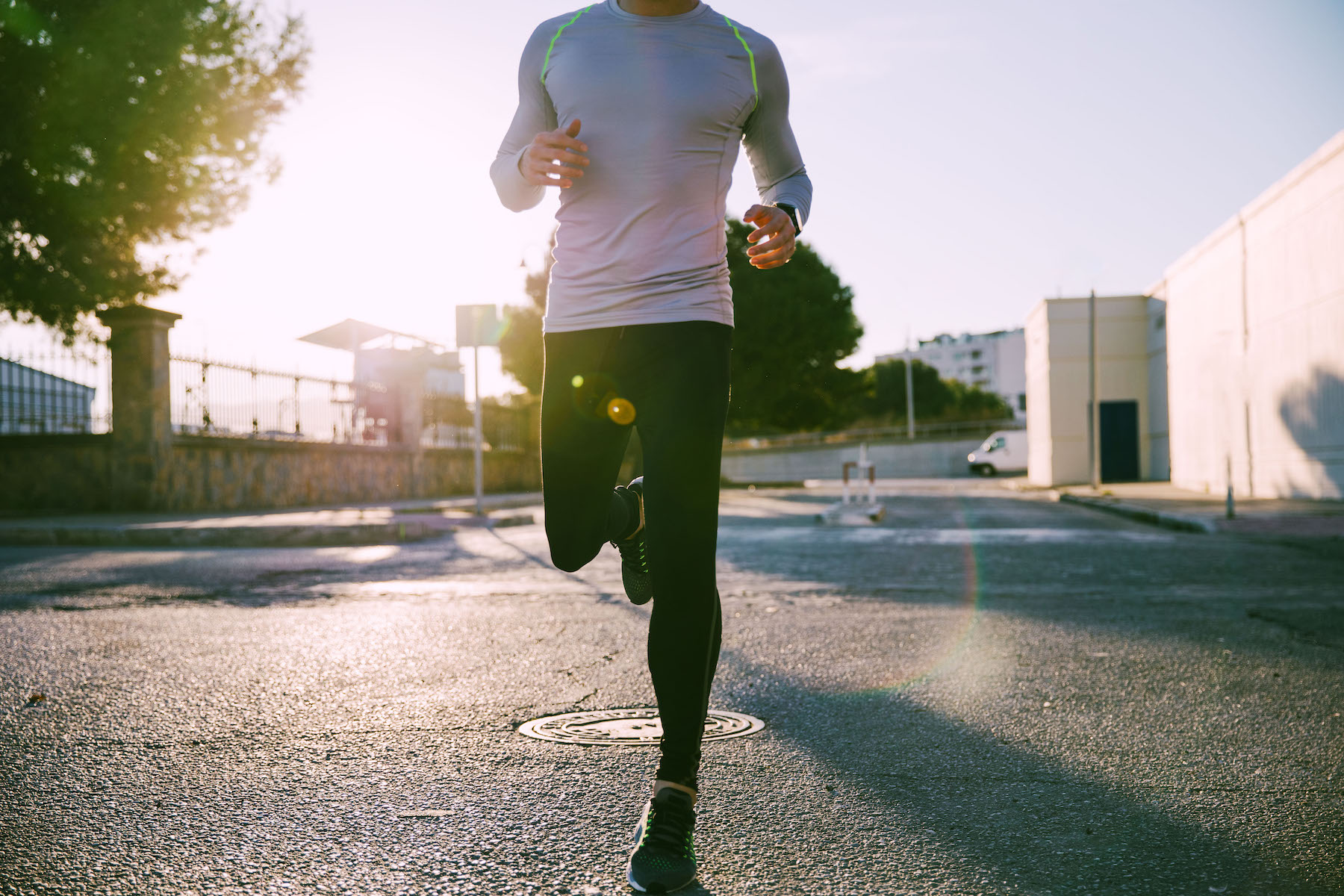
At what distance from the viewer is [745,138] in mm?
2605

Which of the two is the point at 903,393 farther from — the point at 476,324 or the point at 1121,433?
the point at 476,324

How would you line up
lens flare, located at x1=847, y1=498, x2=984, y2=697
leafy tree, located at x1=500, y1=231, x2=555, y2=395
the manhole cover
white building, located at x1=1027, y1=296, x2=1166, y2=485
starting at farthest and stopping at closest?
leafy tree, located at x1=500, y1=231, x2=555, y2=395 < white building, located at x1=1027, y1=296, x2=1166, y2=485 < lens flare, located at x1=847, y1=498, x2=984, y2=697 < the manhole cover

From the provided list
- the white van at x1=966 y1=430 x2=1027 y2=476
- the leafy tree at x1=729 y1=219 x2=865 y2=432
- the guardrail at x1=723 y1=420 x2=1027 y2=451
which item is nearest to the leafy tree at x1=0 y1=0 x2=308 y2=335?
the leafy tree at x1=729 y1=219 x2=865 y2=432

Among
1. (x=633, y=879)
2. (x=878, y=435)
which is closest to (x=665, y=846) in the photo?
(x=633, y=879)

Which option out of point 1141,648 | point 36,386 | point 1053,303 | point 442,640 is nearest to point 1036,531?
point 1141,648

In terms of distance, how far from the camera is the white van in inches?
1869

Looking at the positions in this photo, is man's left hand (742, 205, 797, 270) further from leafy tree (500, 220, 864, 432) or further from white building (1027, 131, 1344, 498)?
leafy tree (500, 220, 864, 432)

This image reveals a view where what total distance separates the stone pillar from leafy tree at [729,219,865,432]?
919 inches

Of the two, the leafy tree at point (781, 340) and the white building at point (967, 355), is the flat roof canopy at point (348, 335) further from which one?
the white building at point (967, 355)

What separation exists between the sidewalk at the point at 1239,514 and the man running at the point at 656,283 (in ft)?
29.5

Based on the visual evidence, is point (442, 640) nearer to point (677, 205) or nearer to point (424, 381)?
point (677, 205)

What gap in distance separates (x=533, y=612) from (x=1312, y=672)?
372cm

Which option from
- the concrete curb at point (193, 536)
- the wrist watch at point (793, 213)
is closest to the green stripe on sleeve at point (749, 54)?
the wrist watch at point (793, 213)

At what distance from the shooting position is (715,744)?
10.0 feet
